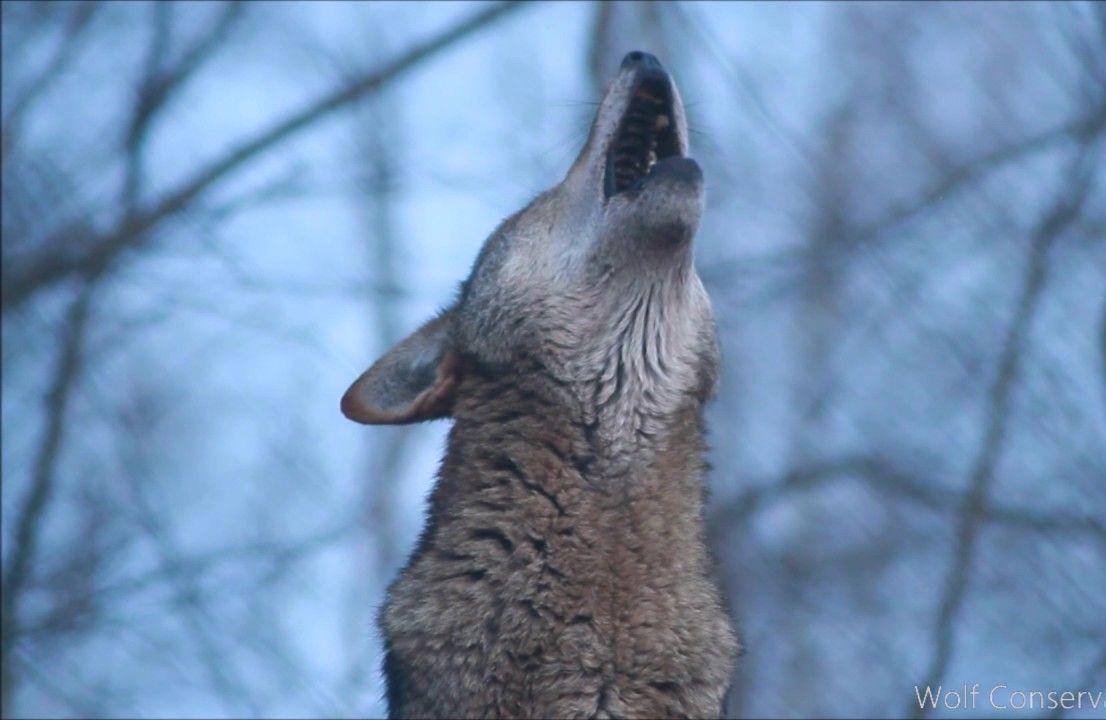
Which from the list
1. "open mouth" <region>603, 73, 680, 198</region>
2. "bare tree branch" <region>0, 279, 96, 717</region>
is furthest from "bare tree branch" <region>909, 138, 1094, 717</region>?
"bare tree branch" <region>0, 279, 96, 717</region>

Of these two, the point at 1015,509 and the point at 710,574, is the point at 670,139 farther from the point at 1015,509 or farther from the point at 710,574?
the point at 1015,509

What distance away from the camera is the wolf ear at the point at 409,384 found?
175 inches

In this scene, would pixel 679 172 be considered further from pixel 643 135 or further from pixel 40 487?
pixel 40 487

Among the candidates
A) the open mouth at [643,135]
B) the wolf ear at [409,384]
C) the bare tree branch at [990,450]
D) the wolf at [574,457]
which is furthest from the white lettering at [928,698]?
the wolf ear at [409,384]

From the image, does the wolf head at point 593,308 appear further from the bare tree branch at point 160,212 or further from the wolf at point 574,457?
the bare tree branch at point 160,212

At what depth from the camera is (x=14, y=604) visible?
9.18m

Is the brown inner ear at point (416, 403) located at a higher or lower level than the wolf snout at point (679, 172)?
lower

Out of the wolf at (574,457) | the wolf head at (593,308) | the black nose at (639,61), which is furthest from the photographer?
the black nose at (639,61)

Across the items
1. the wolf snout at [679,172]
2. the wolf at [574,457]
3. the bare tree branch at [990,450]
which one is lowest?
the wolf at [574,457]

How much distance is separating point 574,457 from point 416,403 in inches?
20.5

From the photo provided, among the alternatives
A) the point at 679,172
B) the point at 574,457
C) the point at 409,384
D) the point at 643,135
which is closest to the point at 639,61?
the point at 643,135

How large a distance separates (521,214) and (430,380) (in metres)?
0.57

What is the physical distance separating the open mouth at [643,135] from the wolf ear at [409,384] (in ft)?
2.19

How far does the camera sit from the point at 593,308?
4391 mm
